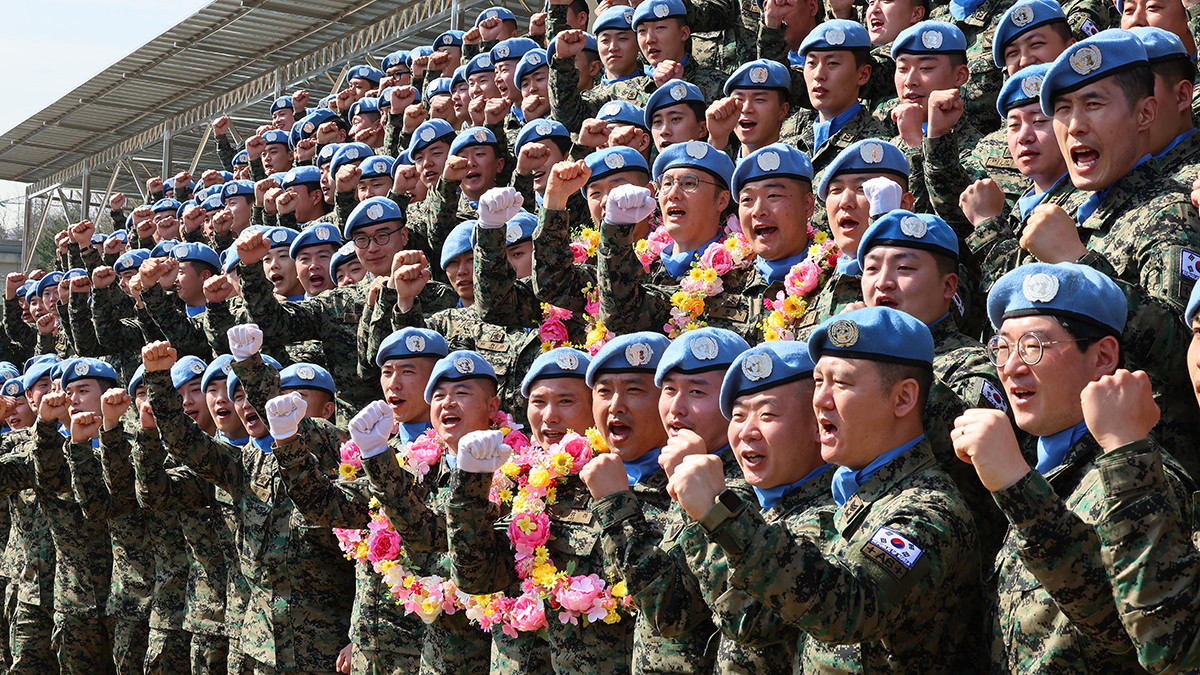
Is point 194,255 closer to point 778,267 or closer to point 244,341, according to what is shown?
point 244,341

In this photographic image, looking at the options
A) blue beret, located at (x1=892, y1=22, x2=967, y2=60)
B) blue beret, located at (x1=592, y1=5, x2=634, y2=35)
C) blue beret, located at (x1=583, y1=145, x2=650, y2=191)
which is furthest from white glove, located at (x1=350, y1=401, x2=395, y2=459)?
blue beret, located at (x1=592, y1=5, x2=634, y2=35)

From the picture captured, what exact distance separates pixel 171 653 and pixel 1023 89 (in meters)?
5.78

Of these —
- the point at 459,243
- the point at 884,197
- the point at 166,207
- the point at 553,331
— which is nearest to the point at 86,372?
the point at 459,243

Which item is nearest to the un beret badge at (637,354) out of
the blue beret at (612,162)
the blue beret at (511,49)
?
the blue beret at (612,162)

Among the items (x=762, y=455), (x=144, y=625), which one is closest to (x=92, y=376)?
(x=144, y=625)

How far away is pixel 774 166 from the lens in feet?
16.8

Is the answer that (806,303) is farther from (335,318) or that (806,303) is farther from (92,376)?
(92,376)

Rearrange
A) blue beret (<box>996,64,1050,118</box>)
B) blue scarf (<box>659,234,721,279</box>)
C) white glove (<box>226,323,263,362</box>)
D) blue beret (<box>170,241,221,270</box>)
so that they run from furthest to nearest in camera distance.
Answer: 1. blue beret (<box>170,241,221,270</box>)
2. white glove (<box>226,323,263,362</box>)
3. blue scarf (<box>659,234,721,279</box>)
4. blue beret (<box>996,64,1050,118</box>)

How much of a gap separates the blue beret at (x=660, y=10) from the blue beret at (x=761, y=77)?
160cm

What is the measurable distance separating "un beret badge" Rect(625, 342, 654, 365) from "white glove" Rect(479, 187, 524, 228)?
171cm

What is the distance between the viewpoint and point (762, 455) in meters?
3.52

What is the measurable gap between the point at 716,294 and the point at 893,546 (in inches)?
96.5

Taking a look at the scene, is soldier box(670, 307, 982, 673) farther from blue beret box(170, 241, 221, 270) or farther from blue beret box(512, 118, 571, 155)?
blue beret box(170, 241, 221, 270)

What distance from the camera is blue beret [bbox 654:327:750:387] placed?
396cm
